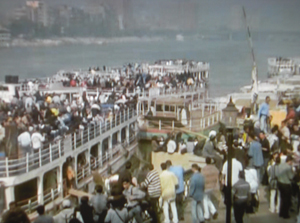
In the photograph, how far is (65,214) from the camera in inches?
153

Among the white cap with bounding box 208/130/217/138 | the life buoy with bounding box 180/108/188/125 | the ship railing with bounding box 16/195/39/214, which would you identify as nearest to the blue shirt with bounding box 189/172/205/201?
the white cap with bounding box 208/130/217/138

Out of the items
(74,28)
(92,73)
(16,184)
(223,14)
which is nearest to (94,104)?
(92,73)

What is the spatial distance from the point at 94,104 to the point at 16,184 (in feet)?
3.53

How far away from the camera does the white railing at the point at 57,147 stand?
3832mm

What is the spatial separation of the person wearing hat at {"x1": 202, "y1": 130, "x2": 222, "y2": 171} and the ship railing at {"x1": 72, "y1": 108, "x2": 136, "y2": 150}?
30.3 inches

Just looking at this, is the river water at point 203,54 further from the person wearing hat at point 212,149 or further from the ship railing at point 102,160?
the ship railing at point 102,160

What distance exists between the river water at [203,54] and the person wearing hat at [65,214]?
1288 mm

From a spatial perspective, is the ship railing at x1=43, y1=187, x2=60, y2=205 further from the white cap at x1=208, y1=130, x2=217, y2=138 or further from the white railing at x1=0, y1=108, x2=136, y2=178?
the white cap at x1=208, y1=130, x2=217, y2=138

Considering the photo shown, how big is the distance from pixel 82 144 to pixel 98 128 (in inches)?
8.8

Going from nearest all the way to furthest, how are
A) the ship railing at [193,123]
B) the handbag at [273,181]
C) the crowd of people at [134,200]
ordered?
the crowd of people at [134,200] → the handbag at [273,181] → the ship railing at [193,123]

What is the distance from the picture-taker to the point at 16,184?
3.83 m

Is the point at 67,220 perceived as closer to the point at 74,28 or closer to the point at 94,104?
the point at 94,104

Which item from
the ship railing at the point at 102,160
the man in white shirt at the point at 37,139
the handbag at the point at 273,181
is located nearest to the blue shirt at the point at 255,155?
the handbag at the point at 273,181

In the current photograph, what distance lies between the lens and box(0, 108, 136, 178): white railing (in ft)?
12.6
